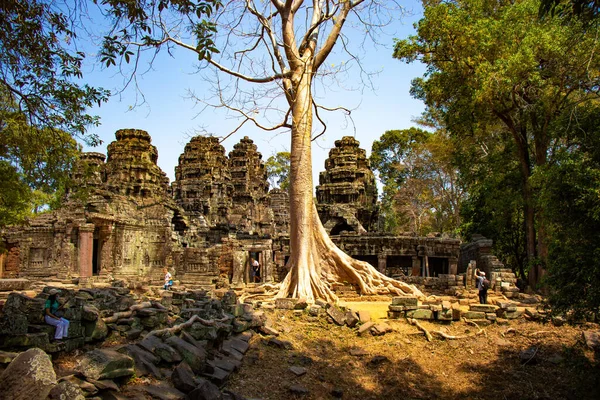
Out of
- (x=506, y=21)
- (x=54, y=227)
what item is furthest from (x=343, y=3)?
(x=54, y=227)

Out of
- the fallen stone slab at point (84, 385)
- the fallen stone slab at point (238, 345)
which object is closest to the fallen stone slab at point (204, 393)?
the fallen stone slab at point (84, 385)

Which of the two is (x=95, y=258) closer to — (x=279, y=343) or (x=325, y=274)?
(x=325, y=274)

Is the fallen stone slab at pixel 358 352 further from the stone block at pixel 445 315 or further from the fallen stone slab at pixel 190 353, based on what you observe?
the fallen stone slab at pixel 190 353

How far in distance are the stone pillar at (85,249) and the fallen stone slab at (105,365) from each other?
1765 centimetres

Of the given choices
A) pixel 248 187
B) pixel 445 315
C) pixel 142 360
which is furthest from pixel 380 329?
pixel 248 187

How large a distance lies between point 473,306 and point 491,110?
8367 millimetres

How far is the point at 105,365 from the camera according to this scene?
13.1ft

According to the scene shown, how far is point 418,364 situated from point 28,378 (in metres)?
5.94

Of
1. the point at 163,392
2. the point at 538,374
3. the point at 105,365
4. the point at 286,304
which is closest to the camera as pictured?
the point at 105,365

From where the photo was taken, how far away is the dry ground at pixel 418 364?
6.20 meters

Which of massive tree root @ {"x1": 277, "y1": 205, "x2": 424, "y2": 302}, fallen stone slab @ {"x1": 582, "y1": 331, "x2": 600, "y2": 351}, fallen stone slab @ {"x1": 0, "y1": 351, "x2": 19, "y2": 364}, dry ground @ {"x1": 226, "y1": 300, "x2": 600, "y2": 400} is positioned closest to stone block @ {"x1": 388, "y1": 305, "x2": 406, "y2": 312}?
dry ground @ {"x1": 226, "y1": 300, "x2": 600, "y2": 400}

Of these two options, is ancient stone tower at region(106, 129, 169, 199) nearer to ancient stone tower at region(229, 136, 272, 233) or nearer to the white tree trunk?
ancient stone tower at region(229, 136, 272, 233)

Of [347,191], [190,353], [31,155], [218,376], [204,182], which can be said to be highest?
[204,182]

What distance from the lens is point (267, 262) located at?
57.6 ft
